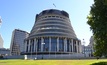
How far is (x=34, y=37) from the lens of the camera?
128m

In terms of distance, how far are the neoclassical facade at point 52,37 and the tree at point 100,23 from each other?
3451 inches

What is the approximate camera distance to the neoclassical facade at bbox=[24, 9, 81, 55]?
12431cm

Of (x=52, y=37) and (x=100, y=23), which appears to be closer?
(x=100, y=23)

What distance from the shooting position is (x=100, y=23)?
30.3 m

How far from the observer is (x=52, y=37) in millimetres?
124938

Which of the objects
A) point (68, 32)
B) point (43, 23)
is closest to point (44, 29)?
point (43, 23)

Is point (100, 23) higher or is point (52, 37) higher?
point (52, 37)

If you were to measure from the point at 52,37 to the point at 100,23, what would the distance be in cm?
9512

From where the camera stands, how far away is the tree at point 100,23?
1187 inches

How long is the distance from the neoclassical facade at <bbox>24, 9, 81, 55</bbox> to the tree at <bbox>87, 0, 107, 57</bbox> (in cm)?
8766

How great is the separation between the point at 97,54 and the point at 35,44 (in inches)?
3707

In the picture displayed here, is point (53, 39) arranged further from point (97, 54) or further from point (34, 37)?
point (97, 54)

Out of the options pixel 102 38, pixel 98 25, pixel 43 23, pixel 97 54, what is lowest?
pixel 97 54

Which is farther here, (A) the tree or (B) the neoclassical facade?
(B) the neoclassical facade
